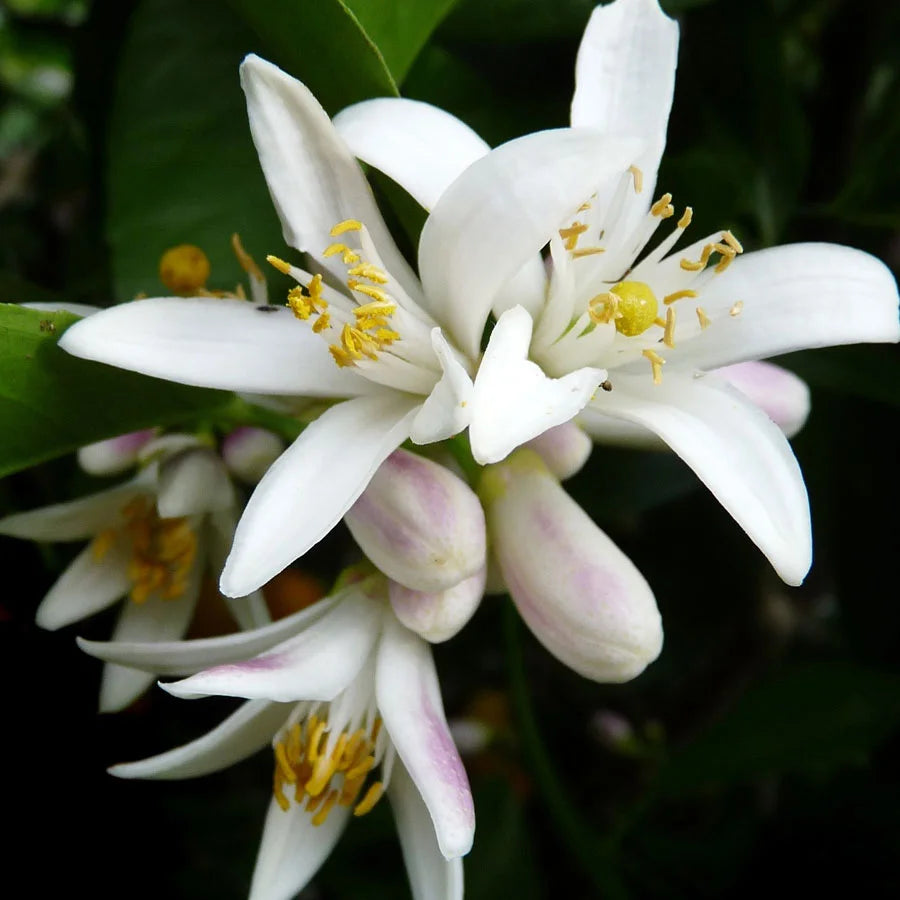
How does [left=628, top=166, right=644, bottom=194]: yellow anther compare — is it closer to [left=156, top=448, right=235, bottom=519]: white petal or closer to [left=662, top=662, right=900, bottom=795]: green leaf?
[left=156, top=448, right=235, bottom=519]: white petal

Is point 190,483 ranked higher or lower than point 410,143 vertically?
lower

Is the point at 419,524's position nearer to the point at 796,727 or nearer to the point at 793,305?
the point at 793,305

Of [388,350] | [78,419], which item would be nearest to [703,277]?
[388,350]

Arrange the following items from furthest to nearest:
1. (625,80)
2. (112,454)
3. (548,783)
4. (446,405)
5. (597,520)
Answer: (597,520) < (548,783) < (112,454) < (625,80) < (446,405)

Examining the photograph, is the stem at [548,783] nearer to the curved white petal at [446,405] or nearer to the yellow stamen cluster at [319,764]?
the yellow stamen cluster at [319,764]

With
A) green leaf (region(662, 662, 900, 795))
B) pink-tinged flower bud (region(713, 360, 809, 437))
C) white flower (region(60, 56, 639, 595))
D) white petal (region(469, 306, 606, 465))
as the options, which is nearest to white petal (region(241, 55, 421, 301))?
white flower (region(60, 56, 639, 595))

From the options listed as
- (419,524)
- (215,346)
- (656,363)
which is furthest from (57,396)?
(656,363)

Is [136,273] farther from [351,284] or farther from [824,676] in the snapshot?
[824,676]

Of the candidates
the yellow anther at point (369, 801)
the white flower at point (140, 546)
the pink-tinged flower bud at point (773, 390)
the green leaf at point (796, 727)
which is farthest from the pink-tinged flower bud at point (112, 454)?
the green leaf at point (796, 727)
